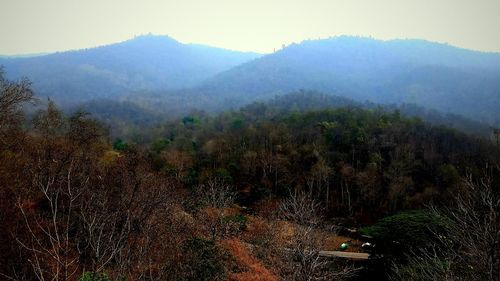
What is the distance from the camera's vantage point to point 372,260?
2558 cm

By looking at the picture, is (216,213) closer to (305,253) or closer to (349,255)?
(349,255)

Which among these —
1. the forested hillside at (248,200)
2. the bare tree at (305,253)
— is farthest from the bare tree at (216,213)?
the bare tree at (305,253)

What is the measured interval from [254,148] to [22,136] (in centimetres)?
3549

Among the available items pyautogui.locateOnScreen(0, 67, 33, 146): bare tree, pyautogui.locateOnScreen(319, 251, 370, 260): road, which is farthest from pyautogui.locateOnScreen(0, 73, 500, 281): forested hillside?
pyautogui.locateOnScreen(319, 251, 370, 260): road

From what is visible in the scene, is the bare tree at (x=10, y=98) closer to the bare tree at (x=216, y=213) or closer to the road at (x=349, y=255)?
the bare tree at (x=216, y=213)

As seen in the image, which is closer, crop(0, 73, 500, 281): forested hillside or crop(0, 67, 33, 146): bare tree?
crop(0, 73, 500, 281): forested hillside

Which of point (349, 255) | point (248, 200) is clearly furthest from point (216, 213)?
point (248, 200)

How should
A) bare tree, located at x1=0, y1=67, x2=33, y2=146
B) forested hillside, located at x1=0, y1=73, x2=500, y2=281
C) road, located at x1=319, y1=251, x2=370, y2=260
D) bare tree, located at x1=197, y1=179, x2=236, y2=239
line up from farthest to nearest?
road, located at x1=319, y1=251, x2=370, y2=260 → bare tree, located at x1=197, y1=179, x2=236, y2=239 → bare tree, located at x1=0, y1=67, x2=33, y2=146 → forested hillside, located at x1=0, y1=73, x2=500, y2=281

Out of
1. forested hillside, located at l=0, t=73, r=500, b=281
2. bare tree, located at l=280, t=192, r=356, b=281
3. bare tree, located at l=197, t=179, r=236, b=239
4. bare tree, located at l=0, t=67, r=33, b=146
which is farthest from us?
bare tree, located at l=197, t=179, r=236, b=239

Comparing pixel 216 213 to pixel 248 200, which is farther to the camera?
pixel 248 200

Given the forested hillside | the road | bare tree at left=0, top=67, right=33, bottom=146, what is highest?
bare tree at left=0, top=67, right=33, bottom=146

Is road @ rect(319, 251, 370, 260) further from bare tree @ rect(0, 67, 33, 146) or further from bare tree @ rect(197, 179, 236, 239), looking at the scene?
bare tree @ rect(0, 67, 33, 146)

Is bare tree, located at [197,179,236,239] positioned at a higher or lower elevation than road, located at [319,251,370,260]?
higher

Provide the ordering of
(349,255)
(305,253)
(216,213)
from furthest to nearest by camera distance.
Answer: (349,255), (216,213), (305,253)
